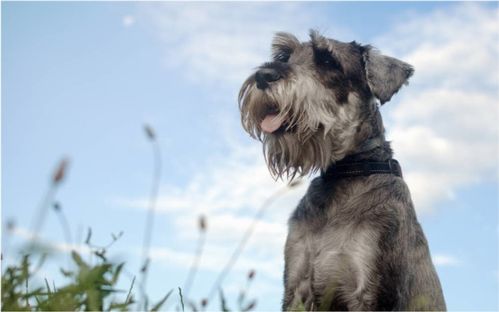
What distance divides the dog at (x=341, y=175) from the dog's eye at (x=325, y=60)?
1 cm

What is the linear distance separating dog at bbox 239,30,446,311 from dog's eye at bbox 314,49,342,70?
0.6 inches

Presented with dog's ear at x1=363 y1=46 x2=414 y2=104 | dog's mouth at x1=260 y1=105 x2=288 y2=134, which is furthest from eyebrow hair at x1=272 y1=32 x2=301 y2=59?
dog's mouth at x1=260 y1=105 x2=288 y2=134

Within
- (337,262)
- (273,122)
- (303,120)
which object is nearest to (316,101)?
(303,120)

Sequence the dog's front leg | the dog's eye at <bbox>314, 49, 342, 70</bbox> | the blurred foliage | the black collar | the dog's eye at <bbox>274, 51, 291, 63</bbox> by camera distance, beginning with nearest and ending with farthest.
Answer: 1. the blurred foliage
2. the dog's front leg
3. the black collar
4. the dog's eye at <bbox>314, 49, 342, 70</bbox>
5. the dog's eye at <bbox>274, 51, 291, 63</bbox>

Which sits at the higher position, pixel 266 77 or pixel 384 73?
pixel 384 73

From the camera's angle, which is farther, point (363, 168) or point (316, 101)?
point (316, 101)

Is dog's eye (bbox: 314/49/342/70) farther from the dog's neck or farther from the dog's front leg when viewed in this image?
the dog's front leg

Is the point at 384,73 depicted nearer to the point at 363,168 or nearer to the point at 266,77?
the point at 363,168

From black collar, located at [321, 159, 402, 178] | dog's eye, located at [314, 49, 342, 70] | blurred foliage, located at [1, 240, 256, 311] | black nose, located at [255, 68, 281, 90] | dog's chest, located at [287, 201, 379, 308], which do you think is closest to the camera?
blurred foliage, located at [1, 240, 256, 311]

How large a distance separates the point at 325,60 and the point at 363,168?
1.59 metres

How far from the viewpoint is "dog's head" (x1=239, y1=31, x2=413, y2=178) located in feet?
26.2

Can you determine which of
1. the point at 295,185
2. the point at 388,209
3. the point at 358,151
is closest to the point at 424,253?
the point at 388,209

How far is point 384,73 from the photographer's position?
27.6 ft

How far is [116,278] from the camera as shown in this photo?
4043mm
